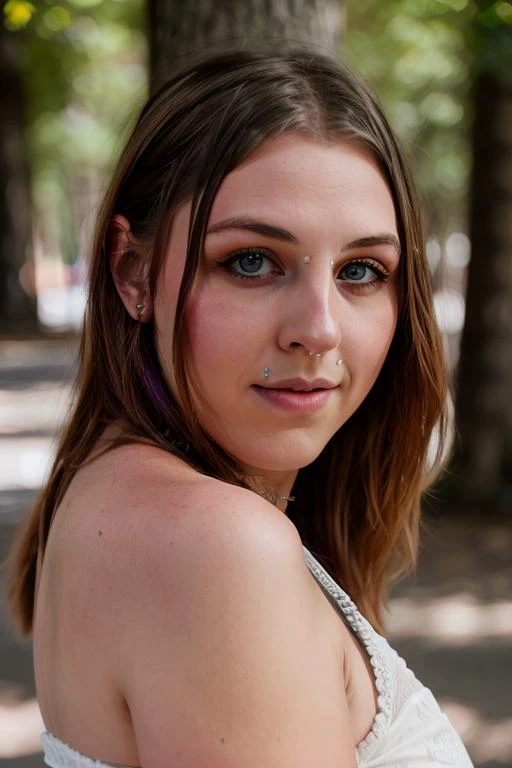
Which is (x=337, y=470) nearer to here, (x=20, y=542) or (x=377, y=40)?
(x=20, y=542)

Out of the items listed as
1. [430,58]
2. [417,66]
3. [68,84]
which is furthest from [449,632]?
[68,84]

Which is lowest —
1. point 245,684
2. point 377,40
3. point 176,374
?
point 245,684

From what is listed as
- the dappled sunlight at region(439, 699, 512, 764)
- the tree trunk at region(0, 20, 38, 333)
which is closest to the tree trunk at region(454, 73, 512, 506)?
the dappled sunlight at region(439, 699, 512, 764)

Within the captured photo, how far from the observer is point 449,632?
5766 millimetres

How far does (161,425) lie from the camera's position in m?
1.66

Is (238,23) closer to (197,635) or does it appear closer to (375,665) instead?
(375,665)

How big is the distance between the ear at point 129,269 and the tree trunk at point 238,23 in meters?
1.87

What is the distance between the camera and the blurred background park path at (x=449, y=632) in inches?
180

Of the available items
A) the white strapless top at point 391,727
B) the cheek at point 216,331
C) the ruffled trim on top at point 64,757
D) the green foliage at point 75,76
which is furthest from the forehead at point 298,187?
the green foliage at point 75,76

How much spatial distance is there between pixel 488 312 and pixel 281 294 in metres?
6.58

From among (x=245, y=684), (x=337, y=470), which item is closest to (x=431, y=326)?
(x=337, y=470)

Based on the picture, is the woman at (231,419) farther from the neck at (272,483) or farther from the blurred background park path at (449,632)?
the blurred background park path at (449,632)

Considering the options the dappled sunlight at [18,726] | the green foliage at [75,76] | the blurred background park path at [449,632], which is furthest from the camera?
the green foliage at [75,76]

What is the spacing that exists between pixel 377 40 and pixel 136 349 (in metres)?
13.0
